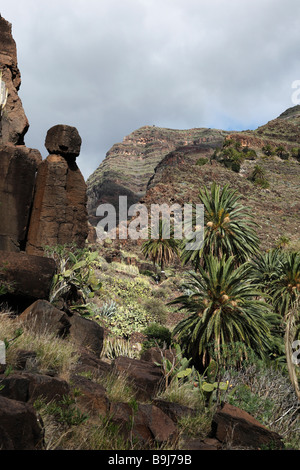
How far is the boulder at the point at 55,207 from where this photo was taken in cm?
1220

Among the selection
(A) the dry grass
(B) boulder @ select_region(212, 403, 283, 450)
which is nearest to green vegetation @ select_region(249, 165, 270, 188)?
(A) the dry grass

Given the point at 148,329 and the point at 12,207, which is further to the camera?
the point at 148,329

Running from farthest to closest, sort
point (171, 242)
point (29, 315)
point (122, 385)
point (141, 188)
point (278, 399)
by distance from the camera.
Result: point (141, 188) < point (171, 242) < point (29, 315) < point (278, 399) < point (122, 385)

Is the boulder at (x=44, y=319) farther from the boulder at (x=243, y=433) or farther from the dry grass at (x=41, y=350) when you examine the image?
the boulder at (x=243, y=433)

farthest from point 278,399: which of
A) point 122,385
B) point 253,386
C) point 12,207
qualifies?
point 12,207

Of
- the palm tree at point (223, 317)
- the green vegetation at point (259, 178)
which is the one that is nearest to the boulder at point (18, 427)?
the palm tree at point (223, 317)

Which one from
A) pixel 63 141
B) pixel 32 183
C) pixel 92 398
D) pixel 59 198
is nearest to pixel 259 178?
pixel 63 141

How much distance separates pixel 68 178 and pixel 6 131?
278 centimetres

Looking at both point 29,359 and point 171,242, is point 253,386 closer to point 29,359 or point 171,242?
point 29,359

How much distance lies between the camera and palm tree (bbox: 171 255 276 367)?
11727 millimetres

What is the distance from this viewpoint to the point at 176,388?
23.9 ft

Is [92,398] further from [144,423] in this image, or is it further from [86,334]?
[86,334]

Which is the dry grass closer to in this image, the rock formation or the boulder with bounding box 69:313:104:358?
the boulder with bounding box 69:313:104:358

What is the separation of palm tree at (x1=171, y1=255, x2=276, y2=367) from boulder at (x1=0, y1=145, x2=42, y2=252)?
6.57 meters
